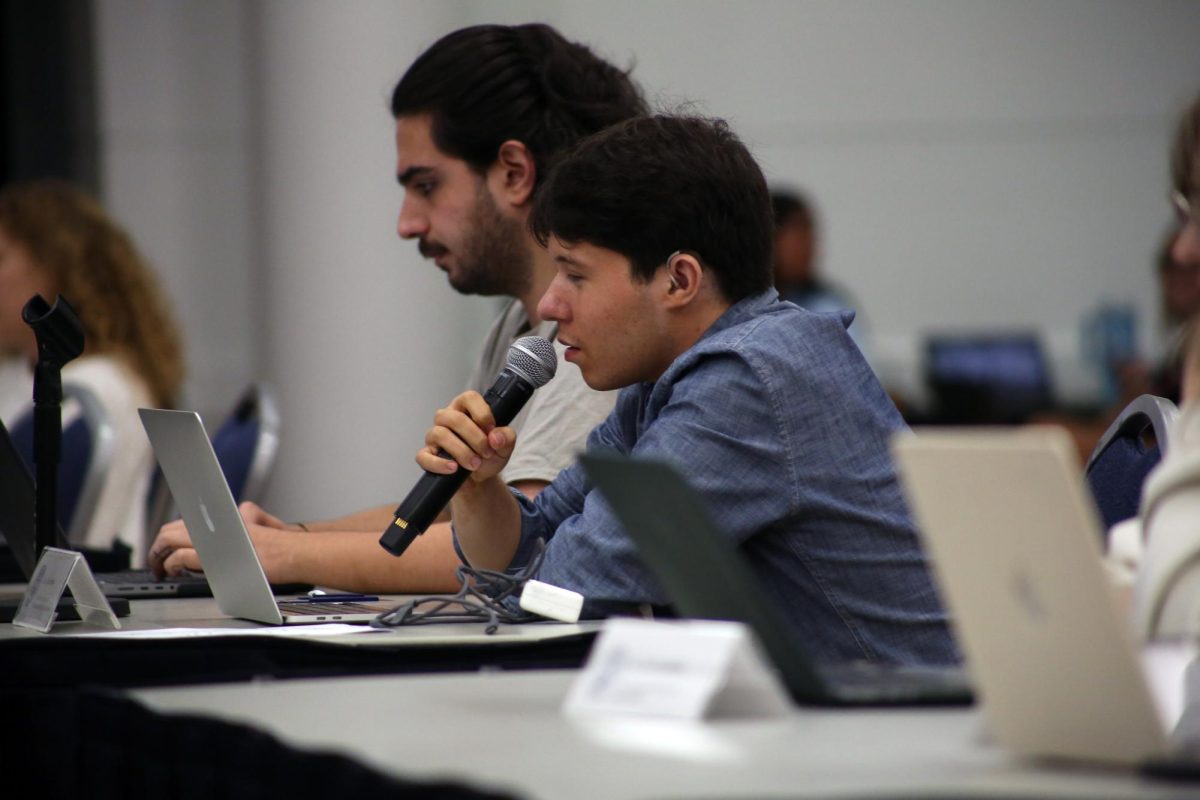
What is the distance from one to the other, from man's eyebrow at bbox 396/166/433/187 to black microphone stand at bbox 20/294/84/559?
728 mm

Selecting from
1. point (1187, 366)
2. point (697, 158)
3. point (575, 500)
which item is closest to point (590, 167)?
point (697, 158)

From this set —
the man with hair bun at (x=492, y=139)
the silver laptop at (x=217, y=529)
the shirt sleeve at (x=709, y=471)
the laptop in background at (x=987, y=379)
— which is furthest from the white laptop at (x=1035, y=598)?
the laptop in background at (x=987, y=379)

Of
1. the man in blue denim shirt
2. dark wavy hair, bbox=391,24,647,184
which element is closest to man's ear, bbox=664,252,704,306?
the man in blue denim shirt

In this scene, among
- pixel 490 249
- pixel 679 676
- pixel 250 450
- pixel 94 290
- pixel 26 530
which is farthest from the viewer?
pixel 94 290

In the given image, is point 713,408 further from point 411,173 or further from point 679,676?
point 411,173

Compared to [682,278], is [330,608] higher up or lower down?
lower down

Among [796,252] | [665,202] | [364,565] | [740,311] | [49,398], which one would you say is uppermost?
[665,202]

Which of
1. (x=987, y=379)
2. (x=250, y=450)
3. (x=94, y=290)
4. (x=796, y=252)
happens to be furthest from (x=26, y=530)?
(x=987, y=379)

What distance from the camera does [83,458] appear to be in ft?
9.95

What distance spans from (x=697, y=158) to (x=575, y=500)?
0.45 m

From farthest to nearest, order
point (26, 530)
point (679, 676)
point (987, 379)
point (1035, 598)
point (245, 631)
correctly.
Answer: point (987, 379) → point (26, 530) → point (245, 631) → point (679, 676) → point (1035, 598)

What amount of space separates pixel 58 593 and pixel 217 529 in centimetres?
17

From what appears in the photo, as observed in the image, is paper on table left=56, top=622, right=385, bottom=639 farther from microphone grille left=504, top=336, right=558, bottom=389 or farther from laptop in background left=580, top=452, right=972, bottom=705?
laptop in background left=580, top=452, right=972, bottom=705

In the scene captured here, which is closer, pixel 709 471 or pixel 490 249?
pixel 709 471
